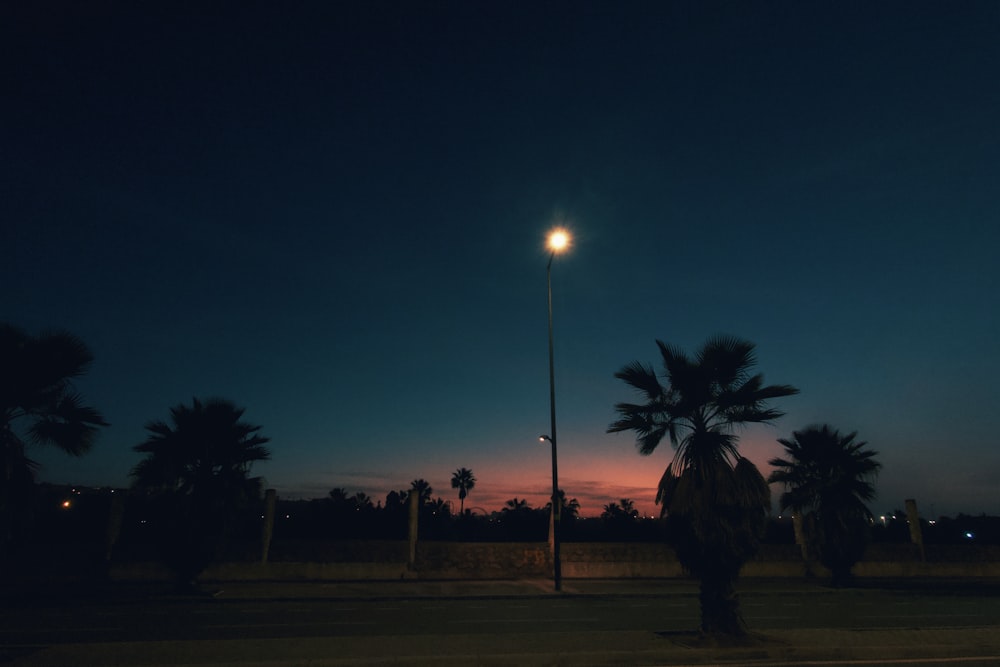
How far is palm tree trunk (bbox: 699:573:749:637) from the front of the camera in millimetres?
11266

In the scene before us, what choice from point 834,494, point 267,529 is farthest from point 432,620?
point 834,494

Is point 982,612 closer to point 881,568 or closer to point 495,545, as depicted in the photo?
point 881,568

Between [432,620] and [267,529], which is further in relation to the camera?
[267,529]

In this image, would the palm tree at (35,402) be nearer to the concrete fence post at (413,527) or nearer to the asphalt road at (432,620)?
the asphalt road at (432,620)

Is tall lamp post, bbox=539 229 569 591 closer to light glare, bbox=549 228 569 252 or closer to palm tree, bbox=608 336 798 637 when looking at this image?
light glare, bbox=549 228 569 252

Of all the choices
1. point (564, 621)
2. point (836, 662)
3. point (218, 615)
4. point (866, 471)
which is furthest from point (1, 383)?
point (866, 471)

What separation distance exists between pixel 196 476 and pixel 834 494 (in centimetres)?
2642

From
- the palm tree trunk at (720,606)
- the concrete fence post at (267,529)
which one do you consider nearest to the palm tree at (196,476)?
the concrete fence post at (267,529)

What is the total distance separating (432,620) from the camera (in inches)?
589

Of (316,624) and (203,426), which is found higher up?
(203,426)

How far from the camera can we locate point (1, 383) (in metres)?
11.6

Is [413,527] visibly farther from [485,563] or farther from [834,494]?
[834,494]

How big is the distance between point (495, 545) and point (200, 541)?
45.4 ft

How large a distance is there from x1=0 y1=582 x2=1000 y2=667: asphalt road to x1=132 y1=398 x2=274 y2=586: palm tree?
1.76 meters
